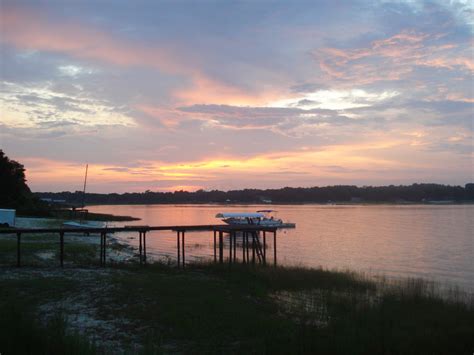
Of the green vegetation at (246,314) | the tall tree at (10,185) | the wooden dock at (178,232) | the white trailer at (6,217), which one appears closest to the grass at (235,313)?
the green vegetation at (246,314)

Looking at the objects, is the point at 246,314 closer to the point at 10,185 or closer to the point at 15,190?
the point at 10,185

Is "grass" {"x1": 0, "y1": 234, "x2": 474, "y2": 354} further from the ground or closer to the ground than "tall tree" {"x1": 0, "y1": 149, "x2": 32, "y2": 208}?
closer to the ground

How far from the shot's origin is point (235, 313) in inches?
549

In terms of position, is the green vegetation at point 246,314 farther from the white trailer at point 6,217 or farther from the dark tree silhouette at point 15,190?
the dark tree silhouette at point 15,190

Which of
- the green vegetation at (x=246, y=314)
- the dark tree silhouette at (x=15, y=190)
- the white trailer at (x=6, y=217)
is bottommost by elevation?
the green vegetation at (x=246, y=314)

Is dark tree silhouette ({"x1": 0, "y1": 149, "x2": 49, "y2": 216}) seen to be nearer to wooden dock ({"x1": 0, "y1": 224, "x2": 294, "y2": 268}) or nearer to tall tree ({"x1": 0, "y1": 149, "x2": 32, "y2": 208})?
tall tree ({"x1": 0, "y1": 149, "x2": 32, "y2": 208})

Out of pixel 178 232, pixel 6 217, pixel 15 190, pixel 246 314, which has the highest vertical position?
pixel 15 190

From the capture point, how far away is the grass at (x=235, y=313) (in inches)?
408

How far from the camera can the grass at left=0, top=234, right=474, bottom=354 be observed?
10.4m

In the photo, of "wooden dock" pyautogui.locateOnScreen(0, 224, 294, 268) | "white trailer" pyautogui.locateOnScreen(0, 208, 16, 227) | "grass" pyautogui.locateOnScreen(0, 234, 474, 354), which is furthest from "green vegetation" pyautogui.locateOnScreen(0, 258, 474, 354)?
"white trailer" pyautogui.locateOnScreen(0, 208, 16, 227)

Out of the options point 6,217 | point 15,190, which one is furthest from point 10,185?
point 6,217

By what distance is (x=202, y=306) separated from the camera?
1455cm

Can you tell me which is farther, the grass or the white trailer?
the white trailer

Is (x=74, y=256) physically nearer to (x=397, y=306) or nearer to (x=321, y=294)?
(x=321, y=294)
